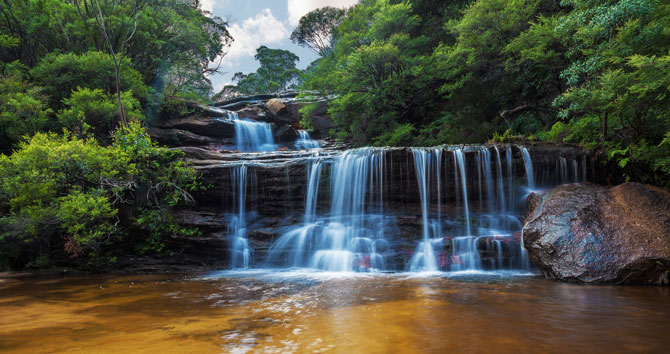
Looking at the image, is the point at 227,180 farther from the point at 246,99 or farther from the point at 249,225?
the point at 246,99

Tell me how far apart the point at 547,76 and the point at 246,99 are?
74.1 feet

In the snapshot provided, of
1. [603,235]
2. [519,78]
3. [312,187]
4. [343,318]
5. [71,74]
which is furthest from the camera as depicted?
[71,74]

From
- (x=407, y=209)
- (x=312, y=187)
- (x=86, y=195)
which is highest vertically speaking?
(x=312, y=187)

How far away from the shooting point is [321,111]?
22.2 m

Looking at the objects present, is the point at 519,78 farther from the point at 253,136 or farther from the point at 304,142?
the point at 253,136

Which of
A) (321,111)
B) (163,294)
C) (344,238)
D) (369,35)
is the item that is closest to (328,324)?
(163,294)

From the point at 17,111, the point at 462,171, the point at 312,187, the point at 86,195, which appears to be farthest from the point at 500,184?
the point at 17,111

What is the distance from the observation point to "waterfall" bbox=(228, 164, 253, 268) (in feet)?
30.3

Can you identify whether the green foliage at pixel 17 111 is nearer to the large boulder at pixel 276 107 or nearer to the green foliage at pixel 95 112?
the green foliage at pixel 95 112

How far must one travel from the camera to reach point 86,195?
835 cm

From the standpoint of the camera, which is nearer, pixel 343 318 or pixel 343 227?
pixel 343 318

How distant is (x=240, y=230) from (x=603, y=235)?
918cm

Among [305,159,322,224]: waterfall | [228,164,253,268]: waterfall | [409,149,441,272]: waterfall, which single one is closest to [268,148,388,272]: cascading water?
[305,159,322,224]: waterfall

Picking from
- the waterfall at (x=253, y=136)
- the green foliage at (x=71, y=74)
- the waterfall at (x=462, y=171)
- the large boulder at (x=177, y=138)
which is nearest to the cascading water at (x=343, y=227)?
the waterfall at (x=462, y=171)
